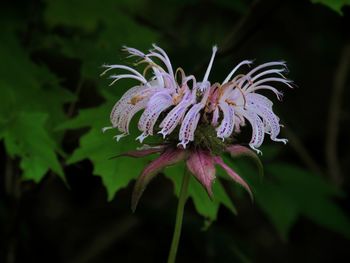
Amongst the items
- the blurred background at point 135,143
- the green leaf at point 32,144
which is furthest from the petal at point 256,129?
the green leaf at point 32,144

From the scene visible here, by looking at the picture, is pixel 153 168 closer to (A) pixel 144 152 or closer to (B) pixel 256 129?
(A) pixel 144 152

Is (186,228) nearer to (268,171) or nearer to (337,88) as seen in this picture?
(268,171)

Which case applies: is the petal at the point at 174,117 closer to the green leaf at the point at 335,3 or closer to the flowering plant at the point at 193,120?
the flowering plant at the point at 193,120

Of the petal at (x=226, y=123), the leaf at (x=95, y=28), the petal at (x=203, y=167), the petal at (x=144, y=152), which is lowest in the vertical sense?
the leaf at (x=95, y=28)

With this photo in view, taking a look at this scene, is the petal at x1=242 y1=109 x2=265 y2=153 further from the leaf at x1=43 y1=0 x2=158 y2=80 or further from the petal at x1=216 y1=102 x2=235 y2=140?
the leaf at x1=43 y1=0 x2=158 y2=80

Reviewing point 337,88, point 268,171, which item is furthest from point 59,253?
point 337,88

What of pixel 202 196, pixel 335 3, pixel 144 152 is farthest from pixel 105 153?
pixel 335 3
